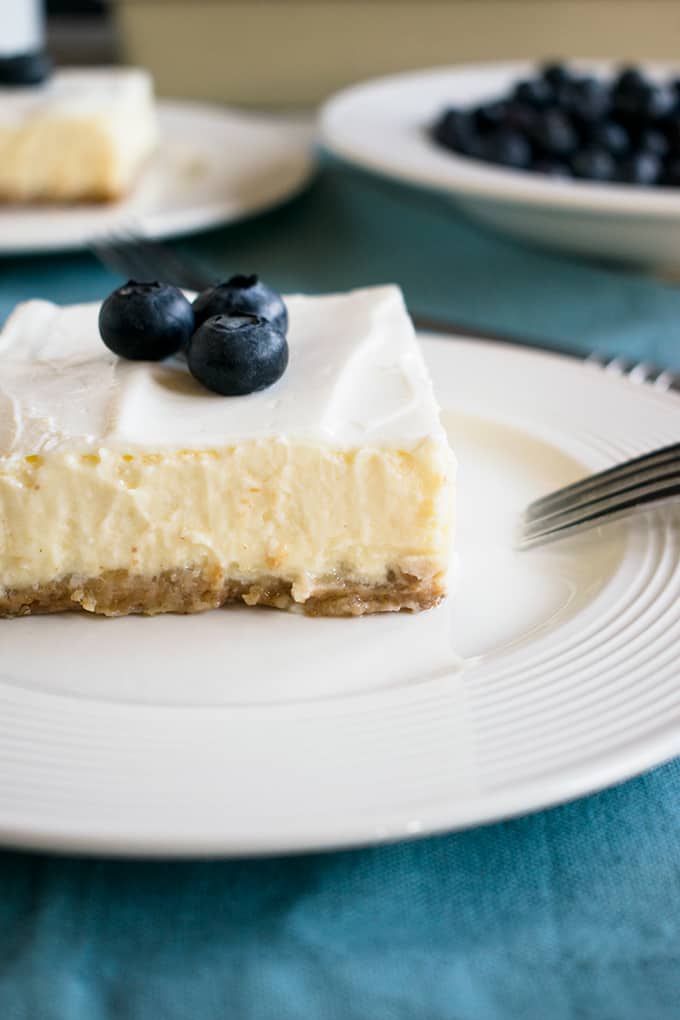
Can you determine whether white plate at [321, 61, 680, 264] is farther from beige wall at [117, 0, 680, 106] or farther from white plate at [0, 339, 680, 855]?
beige wall at [117, 0, 680, 106]

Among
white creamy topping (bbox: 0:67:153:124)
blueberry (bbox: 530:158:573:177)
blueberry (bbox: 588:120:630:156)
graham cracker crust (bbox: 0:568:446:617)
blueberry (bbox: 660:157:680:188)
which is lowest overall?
white creamy topping (bbox: 0:67:153:124)

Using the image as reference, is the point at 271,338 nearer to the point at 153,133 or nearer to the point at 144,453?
the point at 144,453

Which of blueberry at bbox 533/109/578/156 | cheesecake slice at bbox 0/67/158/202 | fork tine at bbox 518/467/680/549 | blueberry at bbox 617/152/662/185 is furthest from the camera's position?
cheesecake slice at bbox 0/67/158/202

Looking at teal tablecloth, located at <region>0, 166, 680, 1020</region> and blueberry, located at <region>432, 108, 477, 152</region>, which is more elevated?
teal tablecloth, located at <region>0, 166, 680, 1020</region>

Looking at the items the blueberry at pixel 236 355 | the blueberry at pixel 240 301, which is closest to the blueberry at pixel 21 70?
the blueberry at pixel 240 301

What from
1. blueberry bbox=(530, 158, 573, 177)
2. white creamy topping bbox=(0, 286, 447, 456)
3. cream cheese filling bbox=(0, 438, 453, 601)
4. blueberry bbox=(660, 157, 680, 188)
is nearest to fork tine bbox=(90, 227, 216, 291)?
white creamy topping bbox=(0, 286, 447, 456)

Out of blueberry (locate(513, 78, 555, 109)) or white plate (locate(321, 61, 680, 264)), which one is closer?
white plate (locate(321, 61, 680, 264))

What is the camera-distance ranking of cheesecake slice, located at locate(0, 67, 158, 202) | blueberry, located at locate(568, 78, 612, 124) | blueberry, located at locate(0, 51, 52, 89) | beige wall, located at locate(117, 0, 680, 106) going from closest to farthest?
blueberry, located at locate(568, 78, 612, 124) < cheesecake slice, located at locate(0, 67, 158, 202) < blueberry, located at locate(0, 51, 52, 89) < beige wall, located at locate(117, 0, 680, 106)
